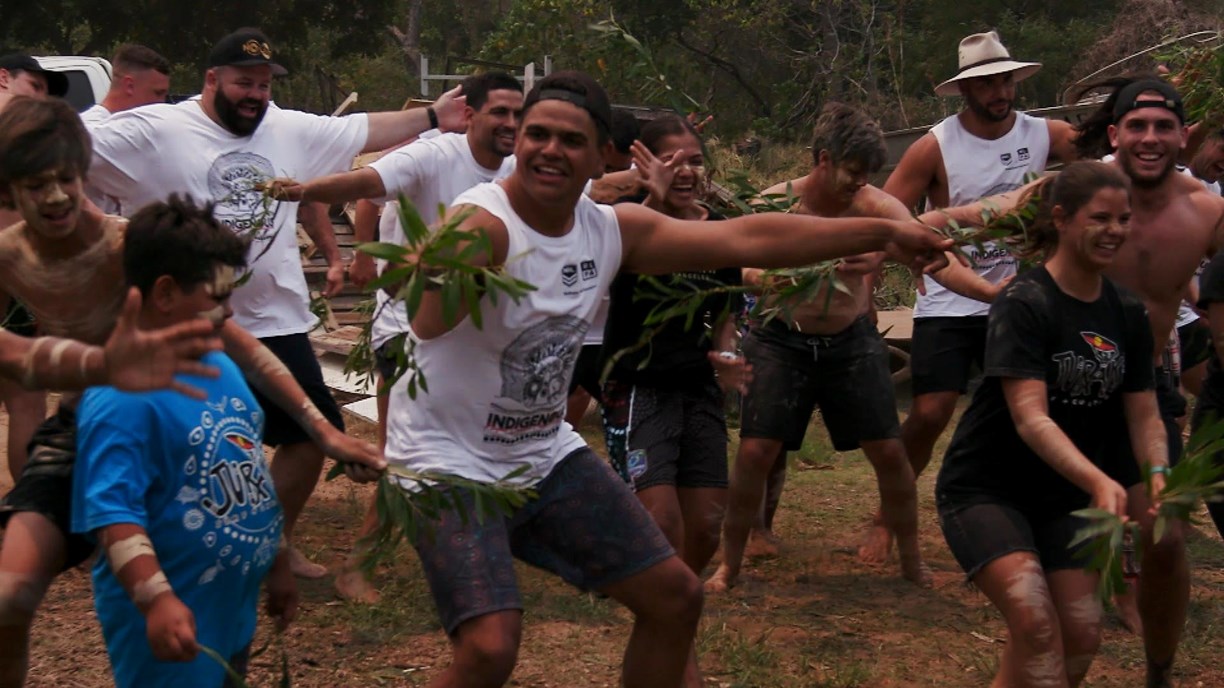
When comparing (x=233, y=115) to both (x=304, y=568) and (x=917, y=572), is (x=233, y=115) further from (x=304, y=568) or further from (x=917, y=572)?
(x=917, y=572)

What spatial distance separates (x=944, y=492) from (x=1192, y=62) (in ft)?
10.6

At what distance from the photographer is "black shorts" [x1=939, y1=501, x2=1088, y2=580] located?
440 centimetres

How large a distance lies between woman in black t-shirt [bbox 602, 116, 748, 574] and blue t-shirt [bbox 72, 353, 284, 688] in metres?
2.18

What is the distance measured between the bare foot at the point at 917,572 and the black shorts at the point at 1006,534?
7.64 feet

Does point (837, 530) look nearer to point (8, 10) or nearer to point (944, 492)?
point (944, 492)

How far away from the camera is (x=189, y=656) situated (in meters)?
3.35

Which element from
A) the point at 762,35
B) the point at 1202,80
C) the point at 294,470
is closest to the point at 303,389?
the point at 294,470

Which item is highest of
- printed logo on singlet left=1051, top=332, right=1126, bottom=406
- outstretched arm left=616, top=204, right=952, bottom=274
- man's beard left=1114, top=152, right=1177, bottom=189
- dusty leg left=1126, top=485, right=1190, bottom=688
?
man's beard left=1114, top=152, right=1177, bottom=189

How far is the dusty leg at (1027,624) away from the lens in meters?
4.21

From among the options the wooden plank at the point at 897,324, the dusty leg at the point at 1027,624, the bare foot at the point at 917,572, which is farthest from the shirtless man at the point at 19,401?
the wooden plank at the point at 897,324

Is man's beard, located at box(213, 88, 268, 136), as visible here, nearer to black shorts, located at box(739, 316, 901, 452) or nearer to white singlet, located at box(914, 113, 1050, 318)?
black shorts, located at box(739, 316, 901, 452)

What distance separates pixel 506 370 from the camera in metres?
4.11

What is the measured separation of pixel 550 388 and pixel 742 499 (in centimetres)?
265

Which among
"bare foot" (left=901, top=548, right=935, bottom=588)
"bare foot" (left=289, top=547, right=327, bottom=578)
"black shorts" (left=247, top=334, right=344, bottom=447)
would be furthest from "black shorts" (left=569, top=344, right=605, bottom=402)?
"bare foot" (left=901, top=548, right=935, bottom=588)
